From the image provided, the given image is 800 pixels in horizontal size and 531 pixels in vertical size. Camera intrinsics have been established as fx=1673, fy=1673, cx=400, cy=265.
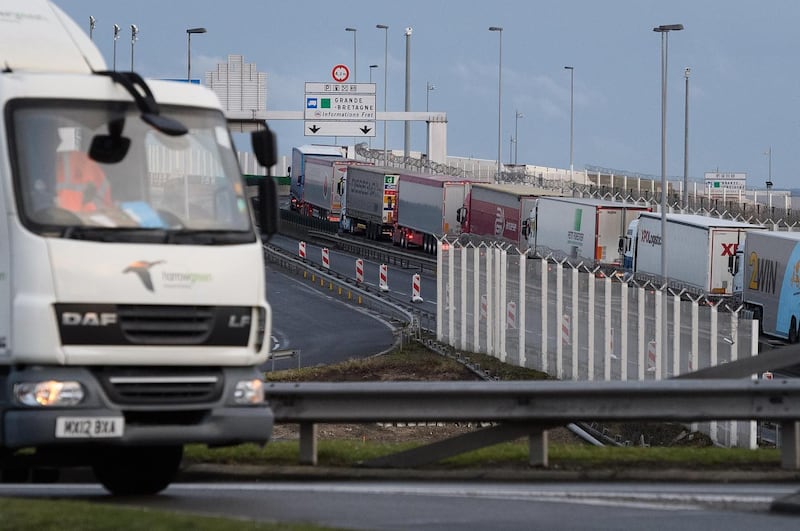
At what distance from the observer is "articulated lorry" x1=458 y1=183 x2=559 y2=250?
70812 mm

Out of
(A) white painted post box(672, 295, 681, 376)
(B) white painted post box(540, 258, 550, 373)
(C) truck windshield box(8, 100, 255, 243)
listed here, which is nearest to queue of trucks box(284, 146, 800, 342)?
(B) white painted post box(540, 258, 550, 373)

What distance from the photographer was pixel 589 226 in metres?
62.7

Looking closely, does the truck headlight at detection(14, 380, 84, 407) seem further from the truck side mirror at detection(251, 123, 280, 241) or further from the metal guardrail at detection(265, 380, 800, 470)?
the metal guardrail at detection(265, 380, 800, 470)

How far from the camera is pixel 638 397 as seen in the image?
13.2 meters

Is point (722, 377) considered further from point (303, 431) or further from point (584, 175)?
point (584, 175)

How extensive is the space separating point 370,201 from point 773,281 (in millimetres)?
41432

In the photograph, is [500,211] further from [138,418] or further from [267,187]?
[138,418]

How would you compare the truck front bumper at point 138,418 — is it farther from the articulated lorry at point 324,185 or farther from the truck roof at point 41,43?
the articulated lorry at point 324,185


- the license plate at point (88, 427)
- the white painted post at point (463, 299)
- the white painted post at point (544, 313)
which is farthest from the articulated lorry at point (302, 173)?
the license plate at point (88, 427)

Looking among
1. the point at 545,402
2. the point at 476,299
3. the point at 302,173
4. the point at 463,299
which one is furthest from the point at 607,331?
the point at 302,173

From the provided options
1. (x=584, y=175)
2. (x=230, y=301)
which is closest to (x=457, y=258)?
(x=230, y=301)

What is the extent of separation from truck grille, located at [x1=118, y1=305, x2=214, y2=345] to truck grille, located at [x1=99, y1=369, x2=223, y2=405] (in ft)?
0.77

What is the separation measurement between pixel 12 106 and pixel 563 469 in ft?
17.3

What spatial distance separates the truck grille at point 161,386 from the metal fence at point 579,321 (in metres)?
15.8
